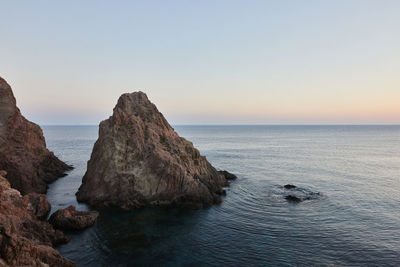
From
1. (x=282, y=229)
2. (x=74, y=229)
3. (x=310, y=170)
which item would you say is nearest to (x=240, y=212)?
(x=282, y=229)

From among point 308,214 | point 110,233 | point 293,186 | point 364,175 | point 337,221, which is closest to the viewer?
point 110,233

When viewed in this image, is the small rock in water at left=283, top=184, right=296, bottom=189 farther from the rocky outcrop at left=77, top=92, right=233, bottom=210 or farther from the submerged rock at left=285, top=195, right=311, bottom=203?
the rocky outcrop at left=77, top=92, right=233, bottom=210

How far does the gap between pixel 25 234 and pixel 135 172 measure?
17.7m

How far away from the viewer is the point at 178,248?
85.4ft

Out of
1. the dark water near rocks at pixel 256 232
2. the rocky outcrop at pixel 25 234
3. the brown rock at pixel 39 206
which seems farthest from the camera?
the brown rock at pixel 39 206

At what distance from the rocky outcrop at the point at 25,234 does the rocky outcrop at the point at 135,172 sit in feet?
27.7

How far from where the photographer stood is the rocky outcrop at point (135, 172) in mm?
38719

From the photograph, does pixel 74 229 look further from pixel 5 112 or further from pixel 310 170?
pixel 310 170

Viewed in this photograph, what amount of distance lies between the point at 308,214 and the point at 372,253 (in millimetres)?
10866

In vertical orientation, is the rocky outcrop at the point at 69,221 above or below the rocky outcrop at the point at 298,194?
above

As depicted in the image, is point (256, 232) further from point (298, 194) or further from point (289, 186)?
point (289, 186)

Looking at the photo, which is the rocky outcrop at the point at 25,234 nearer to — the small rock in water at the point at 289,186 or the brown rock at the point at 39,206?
the brown rock at the point at 39,206

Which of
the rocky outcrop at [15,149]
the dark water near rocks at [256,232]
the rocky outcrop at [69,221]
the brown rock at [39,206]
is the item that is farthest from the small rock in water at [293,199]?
the rocky outcrop at [15,149]

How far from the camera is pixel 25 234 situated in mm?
23219
